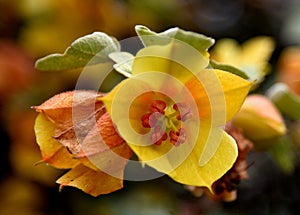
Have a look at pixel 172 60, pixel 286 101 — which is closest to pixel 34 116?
pixel 286 101

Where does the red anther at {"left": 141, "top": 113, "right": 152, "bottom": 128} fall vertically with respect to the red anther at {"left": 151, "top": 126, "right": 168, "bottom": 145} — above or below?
above

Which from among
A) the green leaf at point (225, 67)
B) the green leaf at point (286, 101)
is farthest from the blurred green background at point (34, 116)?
the green leaf at point (225, 67)

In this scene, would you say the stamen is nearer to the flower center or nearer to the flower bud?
the flower center

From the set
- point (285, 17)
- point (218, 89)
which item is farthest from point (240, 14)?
point (218, 89)

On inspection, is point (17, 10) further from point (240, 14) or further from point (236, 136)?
point (236, 136)

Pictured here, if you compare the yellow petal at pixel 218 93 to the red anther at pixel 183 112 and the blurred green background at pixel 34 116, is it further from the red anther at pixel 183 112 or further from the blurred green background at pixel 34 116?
the blurred green background at pixel 34 116

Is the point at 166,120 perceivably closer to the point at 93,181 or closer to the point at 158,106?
the point at 158,106

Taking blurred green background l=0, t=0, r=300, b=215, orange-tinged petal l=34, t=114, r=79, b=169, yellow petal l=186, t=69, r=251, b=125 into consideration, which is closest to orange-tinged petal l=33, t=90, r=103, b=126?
orange-tinged petal l=34, t=114, r=79, b=169

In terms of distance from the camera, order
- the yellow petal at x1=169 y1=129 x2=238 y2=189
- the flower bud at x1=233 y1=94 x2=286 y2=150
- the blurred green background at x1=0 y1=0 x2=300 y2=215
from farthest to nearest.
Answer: the blurred green background at x1=0 y1=0 x2=300 y2=215 < the flower bud at x1=233 y1=94 x2=286 y2=150 < the yellow petal at x1=169 y1=129 x2=238 y2=189
